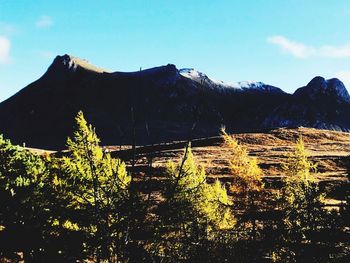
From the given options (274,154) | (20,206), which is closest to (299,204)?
(20,206)

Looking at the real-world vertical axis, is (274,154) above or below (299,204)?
below

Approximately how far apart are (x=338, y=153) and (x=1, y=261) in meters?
70.2

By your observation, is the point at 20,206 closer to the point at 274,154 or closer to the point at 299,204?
the point at 299,204

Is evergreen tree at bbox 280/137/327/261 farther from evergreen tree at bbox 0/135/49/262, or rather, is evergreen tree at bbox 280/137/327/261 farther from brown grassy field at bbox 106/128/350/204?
brown grassy field at bbox 106/128/350/204

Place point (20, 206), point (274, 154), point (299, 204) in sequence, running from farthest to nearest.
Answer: point (274, 154), point (20, 206), point (299, 204)

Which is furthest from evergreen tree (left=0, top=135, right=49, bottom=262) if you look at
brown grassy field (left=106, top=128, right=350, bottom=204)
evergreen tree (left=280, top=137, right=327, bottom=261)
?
brown grassy field (left=106, top=128, right=350, bottom=204)

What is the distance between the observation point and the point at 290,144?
95312 mm

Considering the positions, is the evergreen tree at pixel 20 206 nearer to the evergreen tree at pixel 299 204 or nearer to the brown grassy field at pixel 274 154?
the evergreen tree at pixel 299 204

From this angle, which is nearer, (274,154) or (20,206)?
(20,206)

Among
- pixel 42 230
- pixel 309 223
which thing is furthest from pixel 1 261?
pixel 309 223

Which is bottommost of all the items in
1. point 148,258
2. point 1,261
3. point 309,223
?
point 1,261

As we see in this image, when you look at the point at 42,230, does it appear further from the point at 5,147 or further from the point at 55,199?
the point at 5,147

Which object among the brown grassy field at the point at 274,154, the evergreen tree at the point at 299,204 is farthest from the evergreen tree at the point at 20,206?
the brown grassy field at the point at 274,154

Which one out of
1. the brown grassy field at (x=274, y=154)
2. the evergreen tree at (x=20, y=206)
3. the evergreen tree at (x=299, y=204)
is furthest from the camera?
the brown grassy field at (x=274, y=154)
